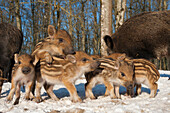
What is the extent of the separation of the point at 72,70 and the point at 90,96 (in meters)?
0.92

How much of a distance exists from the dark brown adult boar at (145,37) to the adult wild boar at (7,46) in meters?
3.28

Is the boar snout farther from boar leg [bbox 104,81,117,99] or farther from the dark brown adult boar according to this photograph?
the dark brown adult boar

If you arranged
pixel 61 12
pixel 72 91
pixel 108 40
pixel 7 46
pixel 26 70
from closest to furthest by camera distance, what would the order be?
pixel 26 70 → pixel 72 91 → pixel 7 46 → pixel 108 40 → pixel 61 12

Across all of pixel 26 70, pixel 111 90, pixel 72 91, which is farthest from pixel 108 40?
pixel 26 70

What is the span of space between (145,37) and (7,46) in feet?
15.4

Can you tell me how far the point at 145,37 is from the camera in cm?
655

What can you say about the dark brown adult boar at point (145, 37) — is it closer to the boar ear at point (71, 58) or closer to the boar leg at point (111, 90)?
the boar leg at point (111, 90)

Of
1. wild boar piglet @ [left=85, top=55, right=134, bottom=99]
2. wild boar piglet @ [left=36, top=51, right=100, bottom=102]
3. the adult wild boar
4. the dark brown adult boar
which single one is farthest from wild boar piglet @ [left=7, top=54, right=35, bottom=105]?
the dark brown adult boar

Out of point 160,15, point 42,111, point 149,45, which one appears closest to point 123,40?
point 149,45

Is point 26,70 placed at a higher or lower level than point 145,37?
lower

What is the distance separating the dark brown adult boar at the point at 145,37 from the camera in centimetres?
641

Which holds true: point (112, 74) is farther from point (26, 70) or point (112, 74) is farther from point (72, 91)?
point (26, 70)

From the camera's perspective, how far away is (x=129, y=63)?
176 inches

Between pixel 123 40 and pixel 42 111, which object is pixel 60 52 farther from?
pixel 123 40
